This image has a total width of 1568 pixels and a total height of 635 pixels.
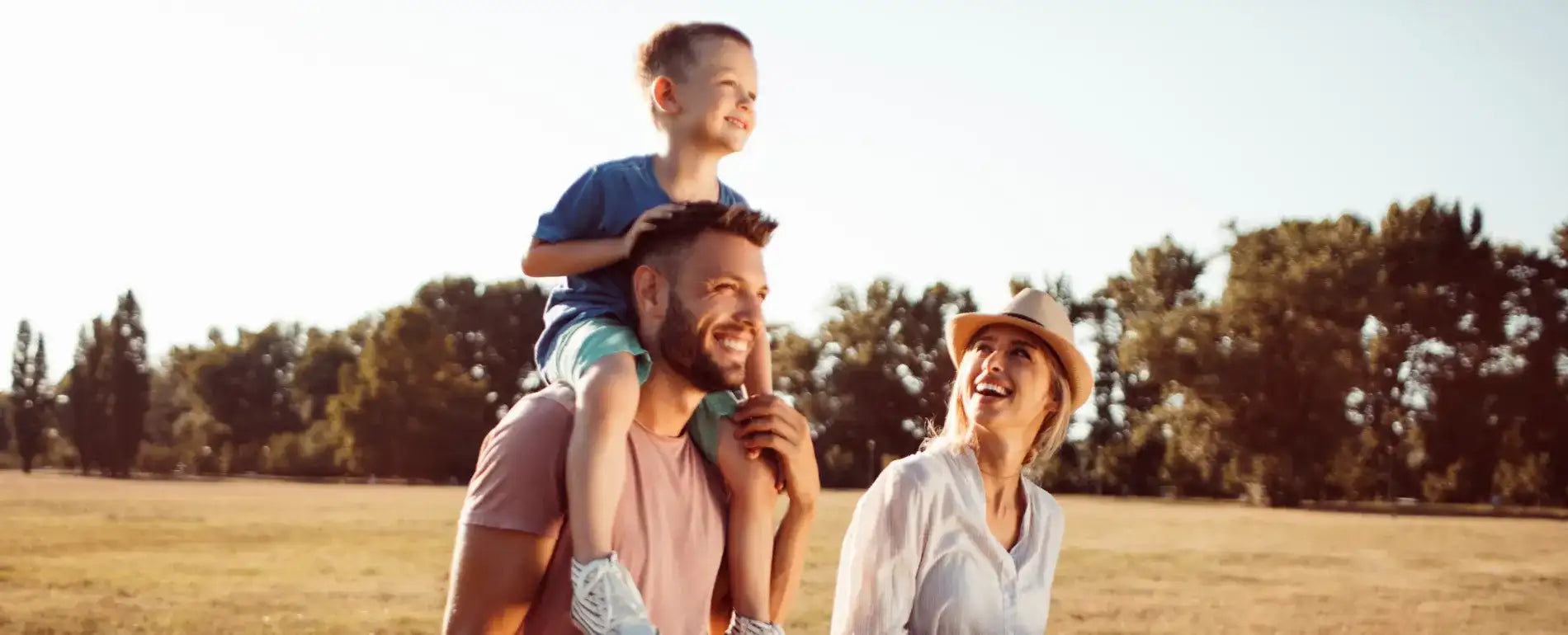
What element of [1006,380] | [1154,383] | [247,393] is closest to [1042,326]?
[1006,380]

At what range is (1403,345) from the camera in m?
54.9

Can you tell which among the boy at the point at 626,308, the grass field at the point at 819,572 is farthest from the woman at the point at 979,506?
the grass field at the point at 819,572

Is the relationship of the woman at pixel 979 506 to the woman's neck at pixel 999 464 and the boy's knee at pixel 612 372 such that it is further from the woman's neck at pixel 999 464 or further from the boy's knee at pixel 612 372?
the boy's knee at pixel 612 372

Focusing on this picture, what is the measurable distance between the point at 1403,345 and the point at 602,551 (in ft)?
186

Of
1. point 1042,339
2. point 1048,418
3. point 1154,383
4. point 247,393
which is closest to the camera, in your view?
point 1042,339

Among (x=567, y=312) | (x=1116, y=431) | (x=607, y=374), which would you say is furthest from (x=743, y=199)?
(x=1116, y=431)

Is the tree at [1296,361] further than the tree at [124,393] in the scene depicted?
No

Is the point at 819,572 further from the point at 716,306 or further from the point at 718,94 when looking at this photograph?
the point at 716,306

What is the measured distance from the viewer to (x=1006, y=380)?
187 inches

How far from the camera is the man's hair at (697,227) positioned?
2.96m

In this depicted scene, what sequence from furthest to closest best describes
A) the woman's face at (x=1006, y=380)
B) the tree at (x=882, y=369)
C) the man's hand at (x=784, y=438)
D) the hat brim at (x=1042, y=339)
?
the tree at (x=882, y=369) < the hat brim at (x=1042, y=339) < the woman's face at (x=1006, y=380) < the man's hand at (x=784, y=438)

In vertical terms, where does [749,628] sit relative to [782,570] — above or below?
below

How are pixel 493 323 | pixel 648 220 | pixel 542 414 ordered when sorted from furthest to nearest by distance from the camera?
pixel 493 323, pixel 542 414, pixel 648 220

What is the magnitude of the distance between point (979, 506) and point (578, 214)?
1.81m
